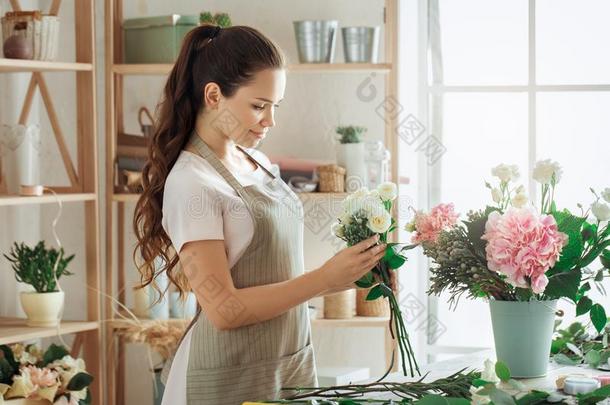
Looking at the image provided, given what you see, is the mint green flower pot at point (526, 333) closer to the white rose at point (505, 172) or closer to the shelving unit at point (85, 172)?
the white rose at point (505, 172)

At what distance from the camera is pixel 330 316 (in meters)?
3.51

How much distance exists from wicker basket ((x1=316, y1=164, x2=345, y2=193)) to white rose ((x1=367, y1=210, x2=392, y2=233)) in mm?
1488

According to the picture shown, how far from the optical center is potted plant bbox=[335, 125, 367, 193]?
11.3ft

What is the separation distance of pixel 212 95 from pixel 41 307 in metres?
1.50

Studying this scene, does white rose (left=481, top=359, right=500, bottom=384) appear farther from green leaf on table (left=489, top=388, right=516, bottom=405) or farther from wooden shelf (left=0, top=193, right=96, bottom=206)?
wooden shelf (left=0, top=193, right=96, bottom=206)

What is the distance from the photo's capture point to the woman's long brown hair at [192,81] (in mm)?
2182

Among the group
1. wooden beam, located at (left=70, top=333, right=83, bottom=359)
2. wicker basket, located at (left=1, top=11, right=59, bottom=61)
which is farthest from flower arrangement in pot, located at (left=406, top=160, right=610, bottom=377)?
wooden beam, located at (left=70, top=333, right=83, bottom=359)

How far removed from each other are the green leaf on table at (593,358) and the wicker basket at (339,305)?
4.95 feet

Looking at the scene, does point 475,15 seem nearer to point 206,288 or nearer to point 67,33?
point 67,33

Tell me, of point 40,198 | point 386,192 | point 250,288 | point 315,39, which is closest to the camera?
point 386,192

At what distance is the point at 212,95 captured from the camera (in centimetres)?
221

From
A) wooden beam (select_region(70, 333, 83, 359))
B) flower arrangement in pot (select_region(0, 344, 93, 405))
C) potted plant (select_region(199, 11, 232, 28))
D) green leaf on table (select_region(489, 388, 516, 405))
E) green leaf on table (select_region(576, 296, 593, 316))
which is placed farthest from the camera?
wooden beam (select_region(70, 333, 83, 359))

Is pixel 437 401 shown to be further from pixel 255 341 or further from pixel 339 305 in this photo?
pixel 339 305

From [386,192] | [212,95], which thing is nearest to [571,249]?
[386,192]
